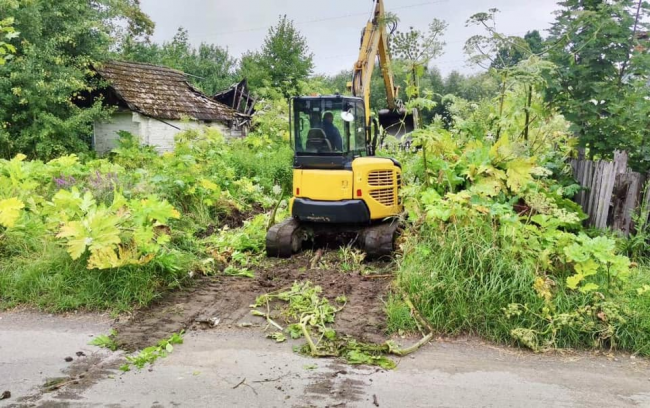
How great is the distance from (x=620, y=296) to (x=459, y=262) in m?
1.54

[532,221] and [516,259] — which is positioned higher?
[532,221]

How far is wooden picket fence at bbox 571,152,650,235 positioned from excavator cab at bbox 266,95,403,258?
2.49 metres

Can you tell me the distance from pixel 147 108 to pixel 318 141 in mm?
11367

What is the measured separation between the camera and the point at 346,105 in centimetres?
679

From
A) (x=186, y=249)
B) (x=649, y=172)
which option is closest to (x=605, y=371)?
(x=649, y=172)

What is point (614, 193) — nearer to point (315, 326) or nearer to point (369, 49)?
point (315, 326)

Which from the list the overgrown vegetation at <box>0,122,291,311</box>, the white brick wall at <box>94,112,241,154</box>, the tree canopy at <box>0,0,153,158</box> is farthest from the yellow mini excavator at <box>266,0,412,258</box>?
the white brick wall at <box>94,112,241,154</box>

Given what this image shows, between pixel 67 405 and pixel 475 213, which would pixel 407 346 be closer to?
pixel 475 213

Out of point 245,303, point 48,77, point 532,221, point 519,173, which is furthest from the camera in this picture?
point 48,77

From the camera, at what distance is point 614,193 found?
19.2 ft

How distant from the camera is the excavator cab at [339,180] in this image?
6754 millimetres

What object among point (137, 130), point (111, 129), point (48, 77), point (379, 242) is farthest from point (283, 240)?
point (111, 129)

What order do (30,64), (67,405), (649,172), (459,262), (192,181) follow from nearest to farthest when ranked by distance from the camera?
(67,405), (459,262), (649,172), (192,181), (30,64)

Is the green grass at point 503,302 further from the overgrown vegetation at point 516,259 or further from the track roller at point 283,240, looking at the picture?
the track roller at point 283,240
